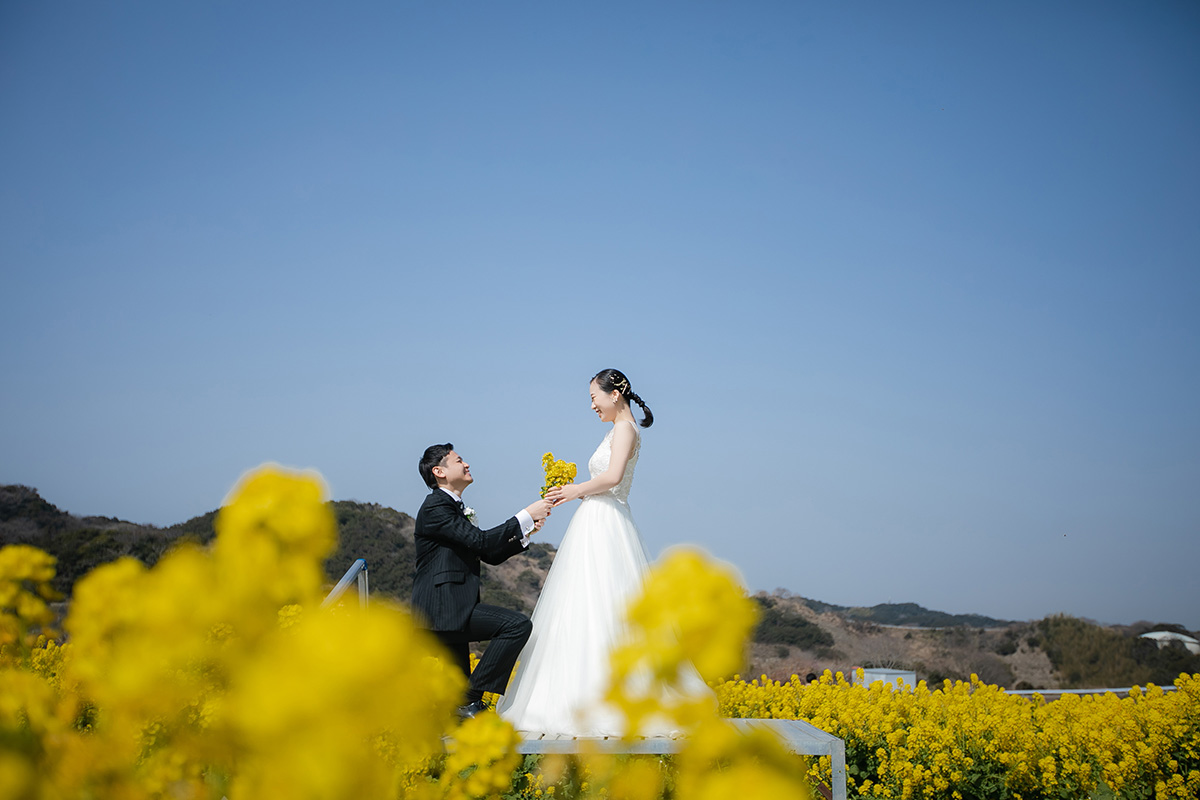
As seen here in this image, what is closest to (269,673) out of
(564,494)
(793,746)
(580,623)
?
(793,746)

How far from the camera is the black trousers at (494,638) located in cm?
441

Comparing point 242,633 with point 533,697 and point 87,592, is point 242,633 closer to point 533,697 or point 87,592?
point 87,592

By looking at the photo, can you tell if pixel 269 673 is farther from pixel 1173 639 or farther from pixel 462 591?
pixel 1173 639

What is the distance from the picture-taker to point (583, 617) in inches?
181

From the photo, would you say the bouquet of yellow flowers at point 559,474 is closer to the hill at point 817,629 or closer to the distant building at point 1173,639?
the hill at point 817,629

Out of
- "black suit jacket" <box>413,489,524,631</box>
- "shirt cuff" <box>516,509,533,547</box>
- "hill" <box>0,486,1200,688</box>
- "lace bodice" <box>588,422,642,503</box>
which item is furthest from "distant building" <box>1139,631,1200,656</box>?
"black suit jacket" <box>413,489,524,631</box>

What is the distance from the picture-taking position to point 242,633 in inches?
34.9

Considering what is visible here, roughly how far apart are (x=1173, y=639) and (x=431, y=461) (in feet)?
60.9

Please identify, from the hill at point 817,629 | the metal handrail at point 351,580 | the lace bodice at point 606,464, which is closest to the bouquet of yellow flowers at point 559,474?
the lace bodice at point 606,464

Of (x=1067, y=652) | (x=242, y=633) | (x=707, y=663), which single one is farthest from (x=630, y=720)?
(x=1067, y=652)

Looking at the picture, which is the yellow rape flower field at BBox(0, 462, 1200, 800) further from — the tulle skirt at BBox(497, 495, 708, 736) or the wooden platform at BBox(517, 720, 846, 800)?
the tulle skirt at BBox(497, 495, 708, 736)

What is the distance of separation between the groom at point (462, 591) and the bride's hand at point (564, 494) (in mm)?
437

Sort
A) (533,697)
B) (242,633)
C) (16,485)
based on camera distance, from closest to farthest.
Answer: (242,633) → (533,697) → (16,485)

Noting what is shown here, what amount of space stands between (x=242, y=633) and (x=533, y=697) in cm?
378
